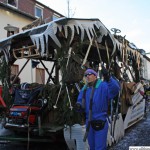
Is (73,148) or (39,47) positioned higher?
(39,47)

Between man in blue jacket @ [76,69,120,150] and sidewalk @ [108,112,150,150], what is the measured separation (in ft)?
7.53

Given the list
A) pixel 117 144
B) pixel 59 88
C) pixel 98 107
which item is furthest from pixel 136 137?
pixel 98 107

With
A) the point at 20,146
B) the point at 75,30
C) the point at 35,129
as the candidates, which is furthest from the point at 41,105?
the point at 75,30

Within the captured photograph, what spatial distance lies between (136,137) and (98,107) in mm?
3843

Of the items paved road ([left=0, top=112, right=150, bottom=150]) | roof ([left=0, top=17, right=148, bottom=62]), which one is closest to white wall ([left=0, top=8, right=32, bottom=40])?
roof ([left=0, top=17, right=148, bottom=62])

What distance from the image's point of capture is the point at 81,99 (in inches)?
192

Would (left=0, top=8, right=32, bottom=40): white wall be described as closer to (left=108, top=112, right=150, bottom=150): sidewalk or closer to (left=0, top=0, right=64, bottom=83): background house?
(left=0, top=0, right=64, bottom=83): background house

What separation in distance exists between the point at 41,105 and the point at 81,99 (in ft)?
7.65

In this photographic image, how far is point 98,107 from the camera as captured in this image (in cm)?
462

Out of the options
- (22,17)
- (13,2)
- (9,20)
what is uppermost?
(13,2)

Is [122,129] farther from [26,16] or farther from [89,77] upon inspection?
[26,16]

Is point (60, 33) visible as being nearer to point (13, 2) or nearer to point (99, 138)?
point (99, 138)

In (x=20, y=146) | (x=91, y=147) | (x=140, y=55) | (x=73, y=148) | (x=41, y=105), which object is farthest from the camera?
(x=140, y=55)

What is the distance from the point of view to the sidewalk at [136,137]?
7.09 meters
